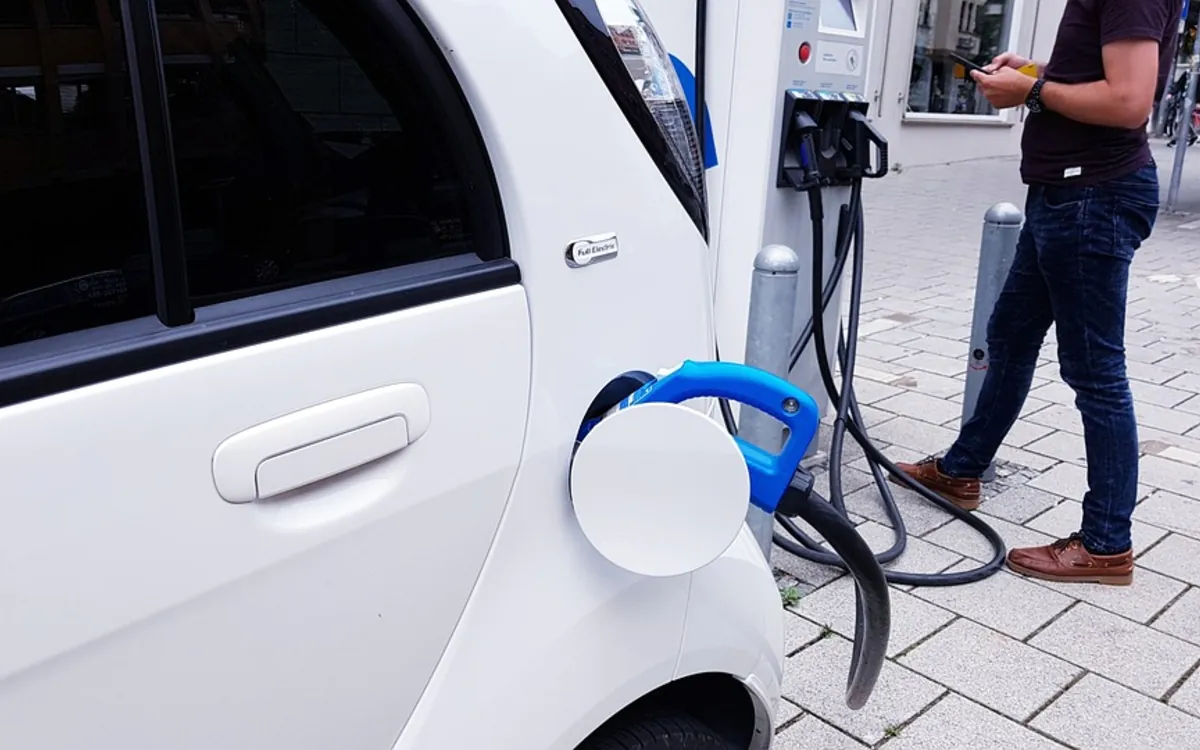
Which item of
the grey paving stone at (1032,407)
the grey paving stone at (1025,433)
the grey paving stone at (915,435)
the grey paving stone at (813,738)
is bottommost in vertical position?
the grey paving stone at (813,738)

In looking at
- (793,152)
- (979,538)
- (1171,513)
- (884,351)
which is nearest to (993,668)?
(979,538)

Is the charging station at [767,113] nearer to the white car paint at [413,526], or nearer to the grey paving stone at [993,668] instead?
the grey paving stone at [993,668]

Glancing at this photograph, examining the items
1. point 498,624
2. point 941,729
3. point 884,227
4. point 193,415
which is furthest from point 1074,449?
point 884,227

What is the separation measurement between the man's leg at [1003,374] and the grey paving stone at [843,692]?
108 centimetres

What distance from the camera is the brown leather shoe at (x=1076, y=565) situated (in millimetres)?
3150

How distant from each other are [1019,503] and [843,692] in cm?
143

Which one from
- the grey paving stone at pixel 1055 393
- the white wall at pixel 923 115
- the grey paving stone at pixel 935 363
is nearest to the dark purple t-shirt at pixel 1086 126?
the grey paving stone at pixel 1055 393

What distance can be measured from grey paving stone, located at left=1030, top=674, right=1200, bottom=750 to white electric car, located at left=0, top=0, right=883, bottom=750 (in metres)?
1.55

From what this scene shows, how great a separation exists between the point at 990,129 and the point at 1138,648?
13559 millimetres

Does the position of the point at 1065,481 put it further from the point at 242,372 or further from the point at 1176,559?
the point at 242,372

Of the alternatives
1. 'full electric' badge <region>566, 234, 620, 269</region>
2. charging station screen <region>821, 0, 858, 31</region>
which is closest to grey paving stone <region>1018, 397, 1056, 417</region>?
charging station screen <region>821, 0, 858, 31</region>

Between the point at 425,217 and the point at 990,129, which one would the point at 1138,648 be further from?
the point at 990,129

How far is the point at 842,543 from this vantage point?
5.02 ft

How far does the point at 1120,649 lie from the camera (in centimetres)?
286
